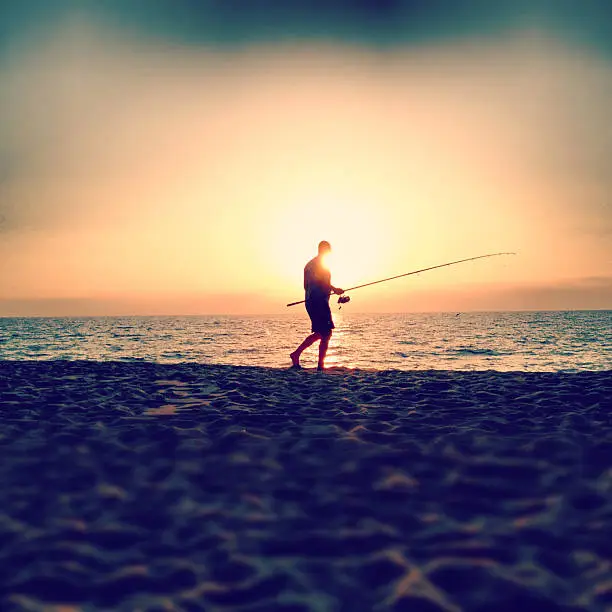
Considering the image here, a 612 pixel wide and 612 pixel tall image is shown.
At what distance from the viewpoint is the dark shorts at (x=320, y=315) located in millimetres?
12688

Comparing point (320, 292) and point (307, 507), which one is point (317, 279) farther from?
point (307, 507)

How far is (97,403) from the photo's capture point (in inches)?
307

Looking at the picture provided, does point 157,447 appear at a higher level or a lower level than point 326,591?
higher

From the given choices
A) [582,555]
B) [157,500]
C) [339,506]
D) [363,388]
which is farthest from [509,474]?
[363,388]

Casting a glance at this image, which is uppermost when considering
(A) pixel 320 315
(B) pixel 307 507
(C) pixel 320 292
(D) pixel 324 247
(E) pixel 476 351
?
(D) pixel 324 247

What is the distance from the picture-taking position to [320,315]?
499 inches

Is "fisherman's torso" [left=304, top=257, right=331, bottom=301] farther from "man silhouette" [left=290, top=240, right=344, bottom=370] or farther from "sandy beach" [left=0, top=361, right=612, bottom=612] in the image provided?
"sandy beach" [left=0, top=361, right=612, bottom=612]

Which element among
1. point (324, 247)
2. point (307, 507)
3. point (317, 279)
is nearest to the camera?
point (307, 507)

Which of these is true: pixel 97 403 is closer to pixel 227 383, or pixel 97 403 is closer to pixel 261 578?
pixel 227 383

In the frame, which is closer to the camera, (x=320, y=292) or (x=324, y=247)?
(x=324, y=247)

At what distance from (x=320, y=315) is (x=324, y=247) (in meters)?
1.63

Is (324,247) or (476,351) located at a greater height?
(324,247)

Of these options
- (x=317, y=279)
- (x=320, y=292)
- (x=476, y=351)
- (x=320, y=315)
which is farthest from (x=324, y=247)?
(x=476, y=351)

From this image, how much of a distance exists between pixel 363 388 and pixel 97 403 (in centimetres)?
440
